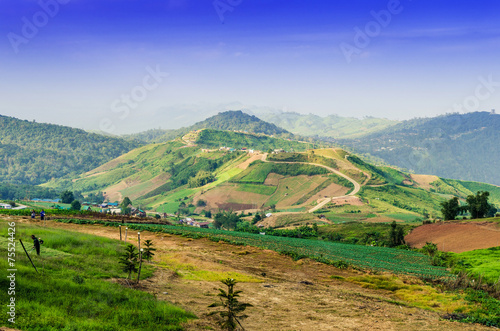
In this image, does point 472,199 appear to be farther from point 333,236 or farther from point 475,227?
point 333,236

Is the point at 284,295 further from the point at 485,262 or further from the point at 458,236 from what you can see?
the point at 458,236

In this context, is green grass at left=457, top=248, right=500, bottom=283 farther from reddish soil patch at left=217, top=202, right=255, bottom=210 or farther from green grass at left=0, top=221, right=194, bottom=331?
reddish soil patch at left=217, top=202, right=255, bottom=210

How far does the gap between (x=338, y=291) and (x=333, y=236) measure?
6749 cm

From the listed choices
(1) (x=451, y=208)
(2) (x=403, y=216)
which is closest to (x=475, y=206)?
(1) (x=451, y=208)

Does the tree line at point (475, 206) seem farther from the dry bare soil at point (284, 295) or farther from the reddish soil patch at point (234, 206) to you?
the reddish soil patch at point (234, 206)

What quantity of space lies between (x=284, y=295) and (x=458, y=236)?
196ft

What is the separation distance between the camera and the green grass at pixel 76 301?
15.0 meters

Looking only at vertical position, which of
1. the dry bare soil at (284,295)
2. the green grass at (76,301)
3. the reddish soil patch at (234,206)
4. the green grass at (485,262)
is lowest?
the reddish soil patch at (234,206)

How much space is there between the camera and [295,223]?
433 feet

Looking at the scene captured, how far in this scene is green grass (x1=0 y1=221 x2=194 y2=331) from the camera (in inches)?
589

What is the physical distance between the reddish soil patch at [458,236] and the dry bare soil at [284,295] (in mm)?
36767

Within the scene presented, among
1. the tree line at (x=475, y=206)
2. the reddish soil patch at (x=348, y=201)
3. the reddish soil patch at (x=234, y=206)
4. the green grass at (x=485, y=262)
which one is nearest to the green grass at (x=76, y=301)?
the green grass at (x=485, y=262)

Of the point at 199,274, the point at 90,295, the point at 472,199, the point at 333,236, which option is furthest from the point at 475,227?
the point at 90,295

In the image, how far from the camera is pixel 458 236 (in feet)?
234
